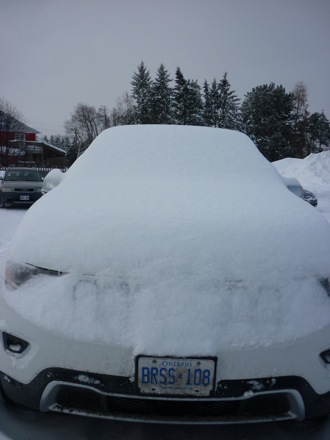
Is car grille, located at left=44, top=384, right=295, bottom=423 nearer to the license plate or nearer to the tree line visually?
the license plate

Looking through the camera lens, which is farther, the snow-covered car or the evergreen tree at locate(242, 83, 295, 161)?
the evergreen tree at locate(242, 83, 295, 161)

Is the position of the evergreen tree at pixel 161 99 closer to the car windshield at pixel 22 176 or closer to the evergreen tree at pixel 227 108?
the evergreen tree at pixel 227 108

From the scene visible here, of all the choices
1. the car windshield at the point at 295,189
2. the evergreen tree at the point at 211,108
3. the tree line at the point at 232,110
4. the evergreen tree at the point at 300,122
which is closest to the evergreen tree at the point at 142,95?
the tree line at the point at 232,110

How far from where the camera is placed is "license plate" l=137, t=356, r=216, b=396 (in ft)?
4.43

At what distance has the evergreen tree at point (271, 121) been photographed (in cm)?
4081

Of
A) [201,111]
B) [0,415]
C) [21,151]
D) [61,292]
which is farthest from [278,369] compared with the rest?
[201,111]

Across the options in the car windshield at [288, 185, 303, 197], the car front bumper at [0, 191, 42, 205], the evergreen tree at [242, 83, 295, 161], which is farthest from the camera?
the evergreen tree at [242, 83, 295, 161]

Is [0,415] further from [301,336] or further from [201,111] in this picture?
[201,111]

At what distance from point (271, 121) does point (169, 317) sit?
43.6 metres

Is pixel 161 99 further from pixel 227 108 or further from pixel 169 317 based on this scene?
pixel 169 317

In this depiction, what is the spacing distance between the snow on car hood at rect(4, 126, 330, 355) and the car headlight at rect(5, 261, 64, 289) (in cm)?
3

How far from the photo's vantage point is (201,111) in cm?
4700

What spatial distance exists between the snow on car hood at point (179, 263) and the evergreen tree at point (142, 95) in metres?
43.5

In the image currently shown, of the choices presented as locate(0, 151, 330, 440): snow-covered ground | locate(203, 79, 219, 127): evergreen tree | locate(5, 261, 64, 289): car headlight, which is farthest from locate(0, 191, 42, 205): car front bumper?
locate(203, 79, 219, 127): evergreen tree
